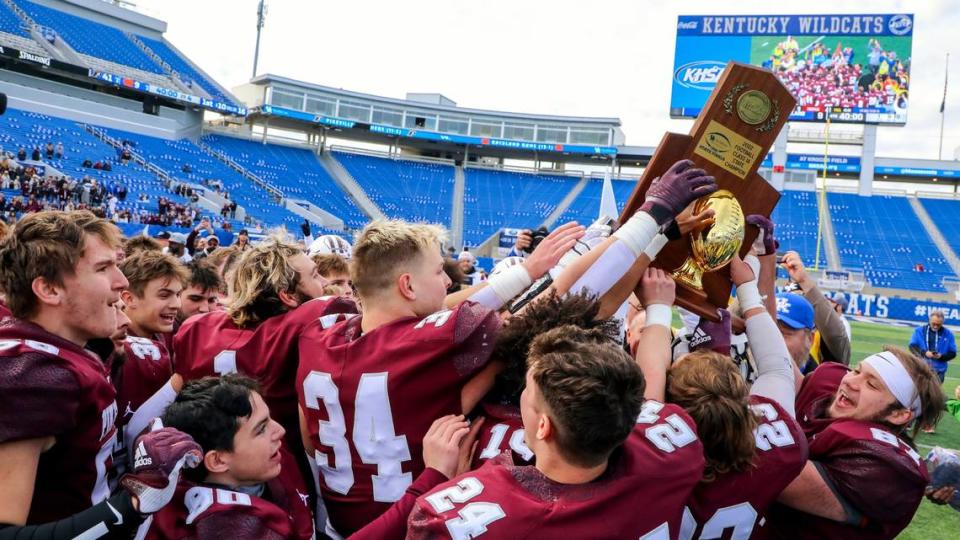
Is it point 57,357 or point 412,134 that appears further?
point 412,134

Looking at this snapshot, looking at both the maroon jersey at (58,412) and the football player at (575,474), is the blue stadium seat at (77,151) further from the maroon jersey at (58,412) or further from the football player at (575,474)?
the football player at (575,474)

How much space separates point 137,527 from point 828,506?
205 centimetres

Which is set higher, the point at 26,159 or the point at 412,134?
the point at 412,134

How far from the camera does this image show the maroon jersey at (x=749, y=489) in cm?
190

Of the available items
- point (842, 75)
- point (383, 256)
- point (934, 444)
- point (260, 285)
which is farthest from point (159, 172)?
point (842, 75)

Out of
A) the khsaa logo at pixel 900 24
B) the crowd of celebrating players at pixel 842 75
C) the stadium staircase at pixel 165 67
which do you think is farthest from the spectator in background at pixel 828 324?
the stadium staircase at pixel 165 67

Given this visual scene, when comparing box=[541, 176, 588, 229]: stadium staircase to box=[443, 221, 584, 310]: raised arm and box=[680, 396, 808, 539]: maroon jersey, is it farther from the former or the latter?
box=[680, 396, 808, 539]: maroon jersey

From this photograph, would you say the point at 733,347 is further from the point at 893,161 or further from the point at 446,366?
the point at 893,161

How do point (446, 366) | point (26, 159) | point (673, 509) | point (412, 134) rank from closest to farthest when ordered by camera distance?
point (673, 509) → point (446, 366) → point (26, 159) → point (412, 134)

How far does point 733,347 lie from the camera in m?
2.92

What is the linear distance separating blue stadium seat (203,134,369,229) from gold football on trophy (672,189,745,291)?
3029 cm

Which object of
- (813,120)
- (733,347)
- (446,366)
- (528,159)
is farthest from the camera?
(528,159)

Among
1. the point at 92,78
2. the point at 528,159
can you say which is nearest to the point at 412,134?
the point at 528,159

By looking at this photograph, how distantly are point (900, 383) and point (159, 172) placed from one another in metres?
29.6
